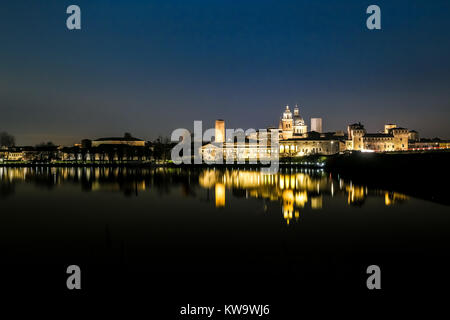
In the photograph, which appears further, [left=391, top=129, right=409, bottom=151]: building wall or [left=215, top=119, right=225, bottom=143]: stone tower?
[left=215, top=119, right=225, bottom=143]: stone tower

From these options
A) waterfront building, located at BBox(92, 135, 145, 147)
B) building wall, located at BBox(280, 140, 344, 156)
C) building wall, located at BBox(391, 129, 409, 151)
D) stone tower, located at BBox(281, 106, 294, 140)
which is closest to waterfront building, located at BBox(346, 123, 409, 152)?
building wall, located at BBox(391, 129, 409, 151)

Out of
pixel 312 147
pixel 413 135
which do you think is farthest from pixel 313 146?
pixel 413 135

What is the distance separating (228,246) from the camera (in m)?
12.5

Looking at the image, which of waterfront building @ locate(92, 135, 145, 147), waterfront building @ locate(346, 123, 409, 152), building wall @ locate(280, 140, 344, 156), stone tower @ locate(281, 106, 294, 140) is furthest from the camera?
waterfront building @ locate(92, 135, 145, 147)

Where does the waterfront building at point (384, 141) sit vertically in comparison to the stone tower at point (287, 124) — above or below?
below

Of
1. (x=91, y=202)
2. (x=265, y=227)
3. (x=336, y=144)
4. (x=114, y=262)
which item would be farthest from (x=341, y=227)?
(x=336, y=144)

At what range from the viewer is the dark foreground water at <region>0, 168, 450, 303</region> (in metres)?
8.97

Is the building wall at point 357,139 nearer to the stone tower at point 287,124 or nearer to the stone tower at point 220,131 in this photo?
the stone tower at point 287,124

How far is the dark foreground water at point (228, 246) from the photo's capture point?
29.4 ft

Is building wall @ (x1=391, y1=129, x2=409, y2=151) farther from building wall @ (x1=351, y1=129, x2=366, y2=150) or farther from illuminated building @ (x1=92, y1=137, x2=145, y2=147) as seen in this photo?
illuminated building @ (x1=92, y1=137, x2=145, y2=147)

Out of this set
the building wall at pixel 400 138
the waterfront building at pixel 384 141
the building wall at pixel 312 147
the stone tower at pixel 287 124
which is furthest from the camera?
the stone tower at pixel 287 124

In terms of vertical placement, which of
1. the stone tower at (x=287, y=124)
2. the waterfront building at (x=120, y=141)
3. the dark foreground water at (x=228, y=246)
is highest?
the stone tower at (x=287, y=124)

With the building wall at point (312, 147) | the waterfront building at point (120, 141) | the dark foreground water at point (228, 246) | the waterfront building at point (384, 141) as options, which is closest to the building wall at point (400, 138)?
the waterfront building at point (384, 141)
